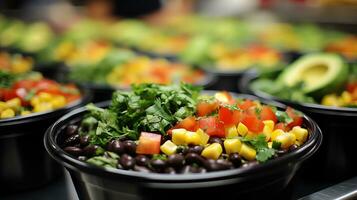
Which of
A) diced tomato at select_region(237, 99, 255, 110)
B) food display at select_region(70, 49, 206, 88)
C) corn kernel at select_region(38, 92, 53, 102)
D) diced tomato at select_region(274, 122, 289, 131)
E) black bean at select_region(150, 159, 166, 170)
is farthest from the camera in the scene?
food display at select_region(70, 49, 206, 88)

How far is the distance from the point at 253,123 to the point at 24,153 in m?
1.07

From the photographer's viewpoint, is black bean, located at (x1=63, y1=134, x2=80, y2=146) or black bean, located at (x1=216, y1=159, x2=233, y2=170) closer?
black bean, located at (x1=216, y1=159, x2=233, y2=170)

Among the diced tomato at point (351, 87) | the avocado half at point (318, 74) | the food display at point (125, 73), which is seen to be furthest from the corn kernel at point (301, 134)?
the food display at point (125, 73)

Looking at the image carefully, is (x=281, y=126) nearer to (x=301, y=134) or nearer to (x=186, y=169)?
(x=301, y=134)

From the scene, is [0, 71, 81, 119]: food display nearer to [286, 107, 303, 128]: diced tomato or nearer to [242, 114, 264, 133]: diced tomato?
[242, 114, 264, 133]: diced tomato

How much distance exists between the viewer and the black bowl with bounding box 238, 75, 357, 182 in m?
1.94

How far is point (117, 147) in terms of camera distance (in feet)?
5.03

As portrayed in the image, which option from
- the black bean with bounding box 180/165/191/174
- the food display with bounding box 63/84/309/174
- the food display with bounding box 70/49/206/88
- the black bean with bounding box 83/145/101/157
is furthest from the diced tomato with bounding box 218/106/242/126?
the food display with bounding box 70/49/206/88

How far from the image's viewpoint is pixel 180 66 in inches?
137

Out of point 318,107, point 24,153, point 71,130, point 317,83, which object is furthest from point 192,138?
point 317,83

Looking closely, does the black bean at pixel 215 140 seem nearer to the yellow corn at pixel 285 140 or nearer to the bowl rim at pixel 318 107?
the yellow corn at pixel 285 140

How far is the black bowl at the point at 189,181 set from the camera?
1.30 m

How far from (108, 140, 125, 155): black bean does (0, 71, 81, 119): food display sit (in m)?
0.63

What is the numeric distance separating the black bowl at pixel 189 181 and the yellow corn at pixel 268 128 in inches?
6.9
